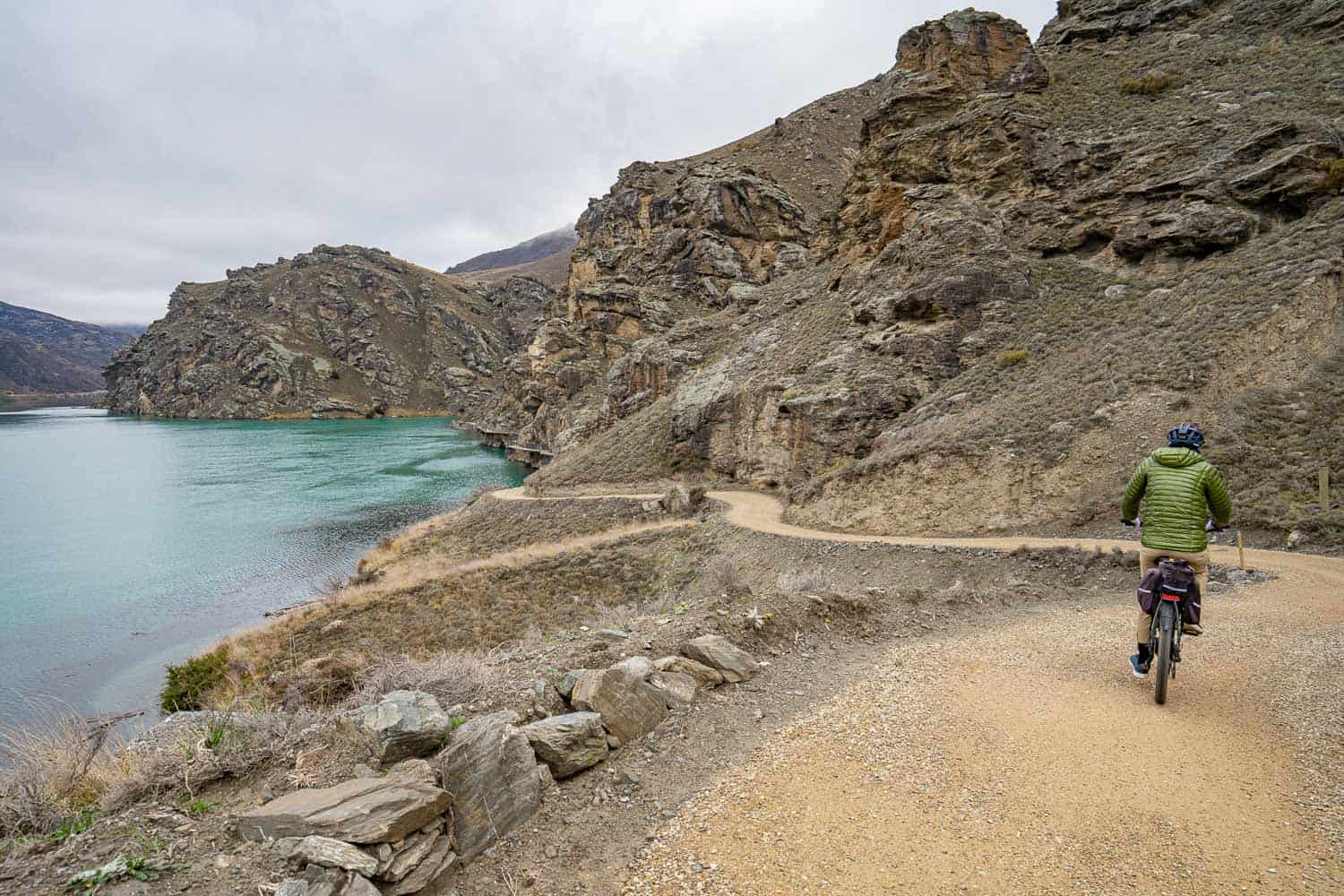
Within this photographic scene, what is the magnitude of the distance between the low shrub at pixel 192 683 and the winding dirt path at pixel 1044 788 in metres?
17.1

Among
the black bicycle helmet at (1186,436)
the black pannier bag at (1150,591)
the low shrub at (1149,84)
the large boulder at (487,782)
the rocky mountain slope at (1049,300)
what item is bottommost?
the large boulder at (487,782)

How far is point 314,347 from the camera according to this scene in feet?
508

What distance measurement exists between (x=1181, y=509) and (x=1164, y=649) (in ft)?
4.07

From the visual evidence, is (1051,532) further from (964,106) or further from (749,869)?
(964,106)

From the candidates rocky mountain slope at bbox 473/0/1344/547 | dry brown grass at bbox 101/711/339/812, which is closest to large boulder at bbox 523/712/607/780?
dry brown grass at bbox 101/711/339/812

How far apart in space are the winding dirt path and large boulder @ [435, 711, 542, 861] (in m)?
0.88

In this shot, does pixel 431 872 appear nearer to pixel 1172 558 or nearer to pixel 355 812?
pixel 355 812

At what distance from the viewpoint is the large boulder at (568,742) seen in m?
4.18

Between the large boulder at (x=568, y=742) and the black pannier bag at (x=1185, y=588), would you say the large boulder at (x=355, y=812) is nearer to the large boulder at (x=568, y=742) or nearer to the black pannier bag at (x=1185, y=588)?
the large boulder at (x=568, y=742)

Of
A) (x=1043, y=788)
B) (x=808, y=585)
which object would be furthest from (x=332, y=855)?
(x=808, y=585)

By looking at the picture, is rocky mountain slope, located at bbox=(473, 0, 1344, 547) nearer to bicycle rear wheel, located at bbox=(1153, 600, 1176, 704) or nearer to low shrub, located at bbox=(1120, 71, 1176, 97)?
low shrub, located at bbox=(1120, 71, 1176, 97)

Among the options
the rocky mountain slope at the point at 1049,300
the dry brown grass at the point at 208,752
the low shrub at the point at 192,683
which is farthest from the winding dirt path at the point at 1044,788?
the low shrub at the point at 192,683

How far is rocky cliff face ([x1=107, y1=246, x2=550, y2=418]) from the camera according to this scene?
14175 centimetres

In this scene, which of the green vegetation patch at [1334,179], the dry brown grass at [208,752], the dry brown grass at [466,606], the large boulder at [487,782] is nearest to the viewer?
the large boulder at [487,782]
